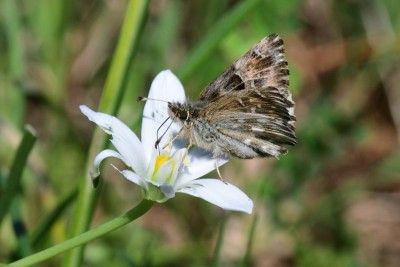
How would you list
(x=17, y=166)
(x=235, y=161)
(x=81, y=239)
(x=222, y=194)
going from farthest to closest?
(x=235, y=161)
(x=17, y=166)
(x=222, y=194)
(x=81, y=239)

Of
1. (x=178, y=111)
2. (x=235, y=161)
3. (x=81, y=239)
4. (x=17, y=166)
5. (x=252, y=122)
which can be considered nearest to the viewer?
(x=81, y=239)

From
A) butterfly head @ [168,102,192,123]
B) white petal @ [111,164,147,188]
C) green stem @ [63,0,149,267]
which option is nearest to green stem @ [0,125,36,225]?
green stem @ [63,0,149,267]

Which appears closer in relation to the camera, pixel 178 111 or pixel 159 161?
pixel 159 161

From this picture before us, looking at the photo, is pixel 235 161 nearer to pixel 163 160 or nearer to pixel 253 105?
pixel 253 105

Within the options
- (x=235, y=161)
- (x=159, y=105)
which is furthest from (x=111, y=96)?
(x=235, y=161)

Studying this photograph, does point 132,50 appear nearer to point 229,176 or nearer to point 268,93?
point 268,93

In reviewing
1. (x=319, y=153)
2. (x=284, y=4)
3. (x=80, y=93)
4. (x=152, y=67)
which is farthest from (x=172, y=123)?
(x=80, y=93)

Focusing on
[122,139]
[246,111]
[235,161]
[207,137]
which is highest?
[235,161]

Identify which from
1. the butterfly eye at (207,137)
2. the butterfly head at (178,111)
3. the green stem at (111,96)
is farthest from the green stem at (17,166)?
the butterfly eye at (207,137)
